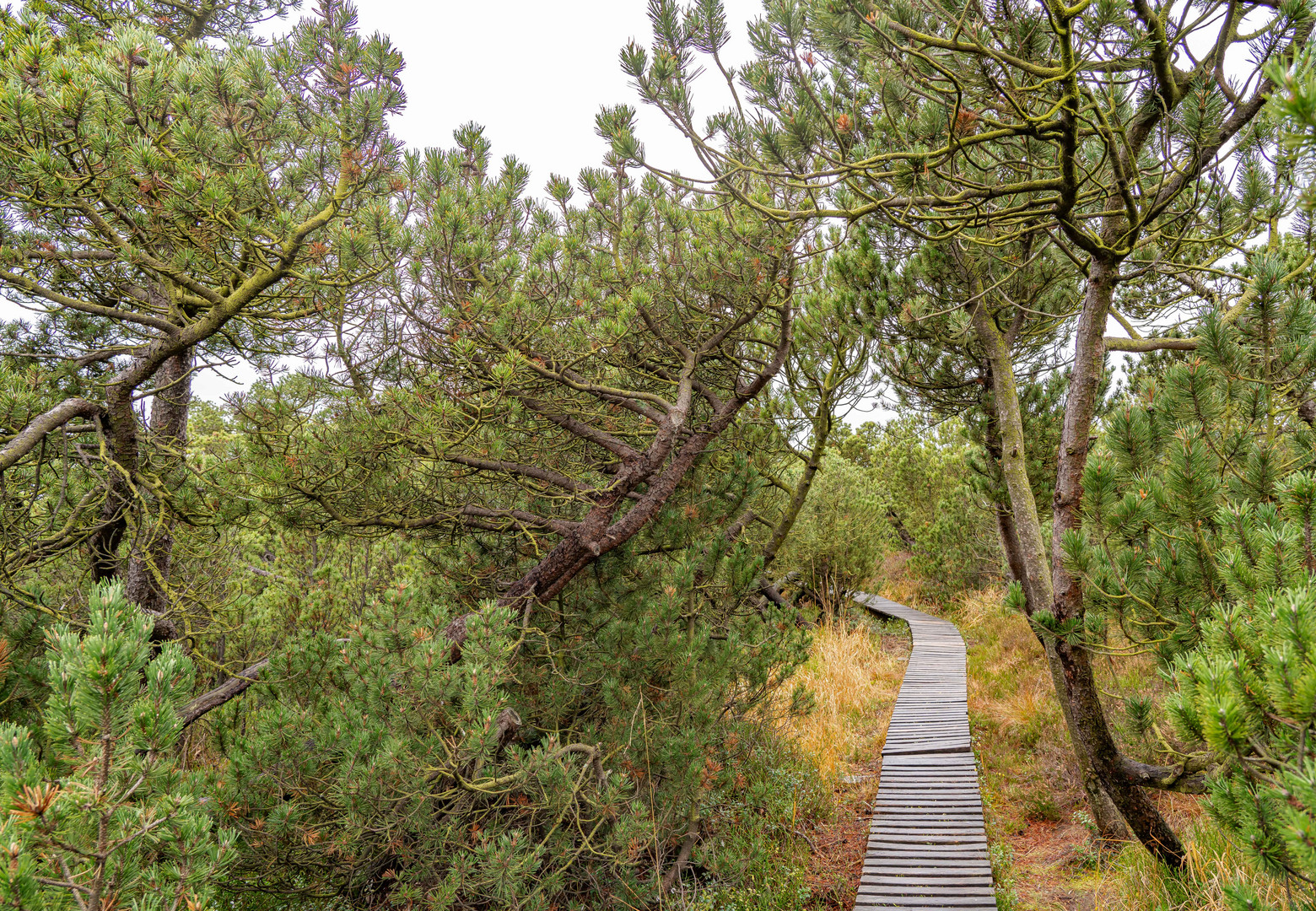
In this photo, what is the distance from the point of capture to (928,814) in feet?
14.9

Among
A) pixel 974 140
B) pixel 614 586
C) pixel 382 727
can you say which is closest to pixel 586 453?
pixel 614 586

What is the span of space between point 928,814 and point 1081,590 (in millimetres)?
2175

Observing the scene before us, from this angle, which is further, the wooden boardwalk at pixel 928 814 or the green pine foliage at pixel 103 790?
the wooden boardwalk at pixel 928 814

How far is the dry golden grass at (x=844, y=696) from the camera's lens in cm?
637

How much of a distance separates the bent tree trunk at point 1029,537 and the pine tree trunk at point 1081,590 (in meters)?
0.09

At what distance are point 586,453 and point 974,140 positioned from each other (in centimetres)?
346

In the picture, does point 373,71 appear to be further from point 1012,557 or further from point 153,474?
point 1012,557

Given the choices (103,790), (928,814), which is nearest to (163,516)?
(103,790)

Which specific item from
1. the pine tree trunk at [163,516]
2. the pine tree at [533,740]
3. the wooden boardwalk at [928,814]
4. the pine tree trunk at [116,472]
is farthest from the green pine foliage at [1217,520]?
the pine tree trunk at [116,472]

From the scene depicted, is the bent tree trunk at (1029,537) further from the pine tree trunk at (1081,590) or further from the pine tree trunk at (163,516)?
the pine tree trunk at (163,516)

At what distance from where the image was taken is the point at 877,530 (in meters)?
11.8

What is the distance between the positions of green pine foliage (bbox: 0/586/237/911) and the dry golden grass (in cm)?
455

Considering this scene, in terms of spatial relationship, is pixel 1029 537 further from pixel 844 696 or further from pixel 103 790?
pixel 103 790

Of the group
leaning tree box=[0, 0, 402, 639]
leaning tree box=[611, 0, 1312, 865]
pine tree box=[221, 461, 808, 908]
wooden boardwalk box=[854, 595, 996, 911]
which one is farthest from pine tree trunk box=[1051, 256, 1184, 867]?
leaning tree box=[0, 0, 402, 639]
